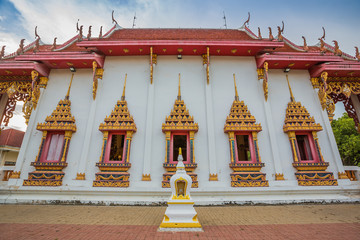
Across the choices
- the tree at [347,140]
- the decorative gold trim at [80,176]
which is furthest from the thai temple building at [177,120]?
the tree at [347,140]

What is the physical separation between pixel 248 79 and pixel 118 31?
7.62m

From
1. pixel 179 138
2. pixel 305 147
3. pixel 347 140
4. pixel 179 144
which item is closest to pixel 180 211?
pixel 179 144

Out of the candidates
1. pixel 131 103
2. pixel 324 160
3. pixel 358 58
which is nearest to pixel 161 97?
pixel 131 103

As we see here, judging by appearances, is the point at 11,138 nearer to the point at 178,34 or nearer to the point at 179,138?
the point at 179,138

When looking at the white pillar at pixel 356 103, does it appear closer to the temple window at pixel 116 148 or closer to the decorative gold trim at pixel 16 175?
the temple window at pixel 116 148

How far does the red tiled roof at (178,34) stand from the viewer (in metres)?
8.96

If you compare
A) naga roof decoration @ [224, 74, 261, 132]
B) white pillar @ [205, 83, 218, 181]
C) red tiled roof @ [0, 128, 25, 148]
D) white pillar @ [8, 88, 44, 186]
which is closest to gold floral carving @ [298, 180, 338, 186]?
naga roof decoration @ [224, 74, 261, 132]

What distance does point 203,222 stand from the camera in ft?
13.1

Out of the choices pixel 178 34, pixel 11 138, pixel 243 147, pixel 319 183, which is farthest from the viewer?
pixel 11 138

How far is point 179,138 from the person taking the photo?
6758 mm

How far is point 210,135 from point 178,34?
618cm

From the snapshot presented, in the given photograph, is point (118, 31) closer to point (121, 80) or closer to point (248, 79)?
point (121, 80)

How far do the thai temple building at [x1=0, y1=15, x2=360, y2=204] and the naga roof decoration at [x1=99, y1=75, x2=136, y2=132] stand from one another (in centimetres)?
4

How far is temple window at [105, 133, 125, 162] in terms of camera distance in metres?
6.57
